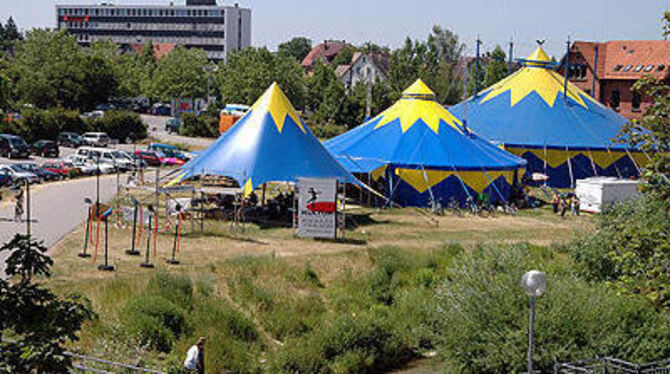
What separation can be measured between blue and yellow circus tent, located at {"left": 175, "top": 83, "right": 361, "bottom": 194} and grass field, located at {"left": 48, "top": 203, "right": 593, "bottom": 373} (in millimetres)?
1897

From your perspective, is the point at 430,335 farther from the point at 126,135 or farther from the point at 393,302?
the point at 126,135

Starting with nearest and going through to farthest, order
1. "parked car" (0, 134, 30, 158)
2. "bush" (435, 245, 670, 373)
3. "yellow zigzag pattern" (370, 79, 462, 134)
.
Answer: "bush" (435, 245, 670, 373) < "yellow zigzag pattern" (370, 79, 462, 134) < "parked car" (0, 134, 30, 158)

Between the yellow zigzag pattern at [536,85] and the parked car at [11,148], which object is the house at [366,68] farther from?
the parked car at [11,148]

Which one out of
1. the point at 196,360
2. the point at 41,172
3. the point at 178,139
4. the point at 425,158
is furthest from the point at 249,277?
the point at 178,139

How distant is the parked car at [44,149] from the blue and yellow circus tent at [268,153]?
1878cm

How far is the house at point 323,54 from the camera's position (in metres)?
131

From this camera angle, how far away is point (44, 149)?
46906mm

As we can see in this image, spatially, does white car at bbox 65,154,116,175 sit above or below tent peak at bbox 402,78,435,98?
below

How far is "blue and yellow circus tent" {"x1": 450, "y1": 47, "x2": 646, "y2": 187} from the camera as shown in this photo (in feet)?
138

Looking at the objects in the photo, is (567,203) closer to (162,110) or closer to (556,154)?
(556,154)

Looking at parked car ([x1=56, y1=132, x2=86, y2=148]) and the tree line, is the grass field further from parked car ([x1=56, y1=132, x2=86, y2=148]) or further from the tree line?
the tree line

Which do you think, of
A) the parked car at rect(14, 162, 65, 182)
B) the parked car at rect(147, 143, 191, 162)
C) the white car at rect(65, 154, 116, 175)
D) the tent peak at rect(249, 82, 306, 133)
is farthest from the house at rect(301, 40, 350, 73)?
the tent peak at rect(249, 82, 306, 133)

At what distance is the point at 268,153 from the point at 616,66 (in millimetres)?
46842

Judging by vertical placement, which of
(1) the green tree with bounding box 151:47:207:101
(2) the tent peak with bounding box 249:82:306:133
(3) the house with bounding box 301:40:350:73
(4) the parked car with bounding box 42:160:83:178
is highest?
(3) the house with bounding box 301:40:350:73
